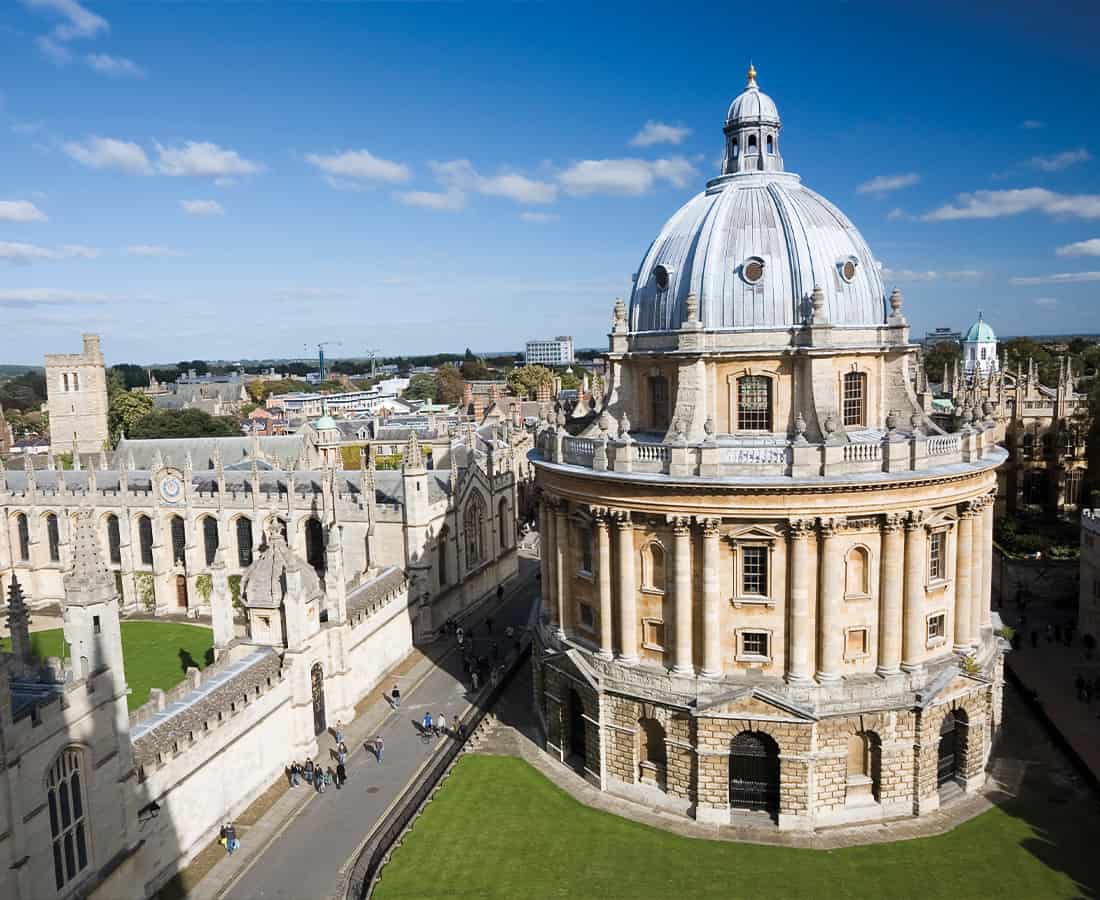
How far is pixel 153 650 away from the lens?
47.5 metres

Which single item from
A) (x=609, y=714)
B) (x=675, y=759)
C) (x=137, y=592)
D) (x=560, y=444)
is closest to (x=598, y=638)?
(x=609, y=714)

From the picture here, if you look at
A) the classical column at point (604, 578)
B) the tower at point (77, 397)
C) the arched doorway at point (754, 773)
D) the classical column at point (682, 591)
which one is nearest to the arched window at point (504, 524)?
the classical column at point (604, 578)

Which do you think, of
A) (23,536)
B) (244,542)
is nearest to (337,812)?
(244,542)

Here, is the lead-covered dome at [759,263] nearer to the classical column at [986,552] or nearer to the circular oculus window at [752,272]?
the circular oculus window at [752,272]

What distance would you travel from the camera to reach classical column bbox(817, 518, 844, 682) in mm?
27844

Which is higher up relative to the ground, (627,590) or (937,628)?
(627,590)

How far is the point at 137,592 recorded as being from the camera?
2202 inches

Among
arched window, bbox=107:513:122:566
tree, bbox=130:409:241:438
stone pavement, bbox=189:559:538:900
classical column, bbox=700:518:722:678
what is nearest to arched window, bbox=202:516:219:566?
arched window, bbox=107:513:122:566

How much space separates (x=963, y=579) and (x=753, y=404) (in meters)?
9.68

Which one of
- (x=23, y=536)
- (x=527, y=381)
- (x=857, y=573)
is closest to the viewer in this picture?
(x=857, y=573)

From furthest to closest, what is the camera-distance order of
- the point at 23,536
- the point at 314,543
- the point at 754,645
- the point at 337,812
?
the point at 23,536, the point at 314,543, the point at 337,812, the point at 754,645

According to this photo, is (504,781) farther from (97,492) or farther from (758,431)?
(97,492)

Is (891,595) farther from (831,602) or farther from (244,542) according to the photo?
(244,542)

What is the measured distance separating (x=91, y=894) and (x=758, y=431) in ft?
79.0
